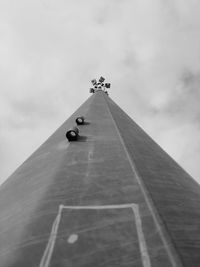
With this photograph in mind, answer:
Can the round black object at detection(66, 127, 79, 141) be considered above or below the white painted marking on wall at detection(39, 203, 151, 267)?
above

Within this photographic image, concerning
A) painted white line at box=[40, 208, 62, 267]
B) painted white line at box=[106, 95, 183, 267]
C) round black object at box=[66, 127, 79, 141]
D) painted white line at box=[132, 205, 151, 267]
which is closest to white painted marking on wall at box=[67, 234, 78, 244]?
painted white line at box=[40, 208, 62, 267]

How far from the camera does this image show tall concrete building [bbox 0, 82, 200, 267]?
4.71 meters

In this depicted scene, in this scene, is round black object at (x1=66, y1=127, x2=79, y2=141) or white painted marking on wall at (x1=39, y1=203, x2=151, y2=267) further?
round black object at (x1=66, y1=127, x2=79, y2=141)

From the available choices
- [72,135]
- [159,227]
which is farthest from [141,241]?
[72,135]

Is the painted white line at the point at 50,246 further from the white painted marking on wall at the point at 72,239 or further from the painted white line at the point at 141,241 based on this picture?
the painted white line at the point at 141,241

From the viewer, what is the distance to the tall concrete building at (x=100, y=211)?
4.71 m

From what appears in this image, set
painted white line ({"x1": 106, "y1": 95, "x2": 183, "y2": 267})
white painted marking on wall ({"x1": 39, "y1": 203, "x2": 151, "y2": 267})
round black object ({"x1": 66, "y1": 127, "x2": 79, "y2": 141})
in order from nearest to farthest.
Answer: painted white line ({"x1": 106, "y1": 95, "x2": 183, "y2": 267}) → white painted marking on wall ({"x1": 39, "y1": 203, "x2": 151, "y2": 267}) → round black object ({"x1": 66, "y1": 127, "x2": 79, "y2": 141})

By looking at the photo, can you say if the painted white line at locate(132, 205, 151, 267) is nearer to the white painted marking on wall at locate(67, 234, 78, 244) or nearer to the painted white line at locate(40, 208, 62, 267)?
the white painted marking on wall at locate(67, 234, 78, 244)

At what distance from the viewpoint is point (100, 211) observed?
5707mm

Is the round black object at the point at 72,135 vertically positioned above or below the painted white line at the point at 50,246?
above

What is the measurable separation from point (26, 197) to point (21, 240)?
1.77 m

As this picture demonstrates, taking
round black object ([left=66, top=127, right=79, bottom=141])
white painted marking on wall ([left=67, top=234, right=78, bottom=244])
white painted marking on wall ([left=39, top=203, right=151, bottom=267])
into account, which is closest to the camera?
white painted marking on wall ([left=39, top=203, right=151, bottom=267])

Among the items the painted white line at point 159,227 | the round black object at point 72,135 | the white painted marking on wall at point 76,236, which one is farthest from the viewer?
the round black object at point 72,135

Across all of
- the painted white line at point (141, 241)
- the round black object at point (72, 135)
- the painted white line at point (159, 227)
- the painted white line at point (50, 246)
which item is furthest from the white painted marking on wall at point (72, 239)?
the round black object at point (72, 135)
